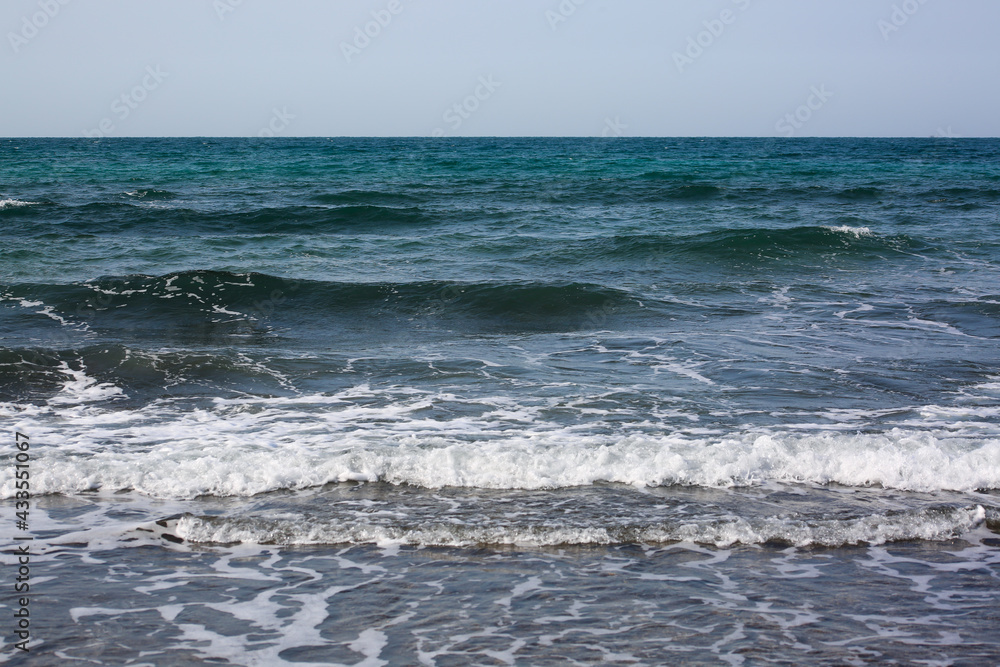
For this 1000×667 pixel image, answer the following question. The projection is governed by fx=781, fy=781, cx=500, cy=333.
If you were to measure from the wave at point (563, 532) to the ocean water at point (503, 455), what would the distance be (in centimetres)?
2

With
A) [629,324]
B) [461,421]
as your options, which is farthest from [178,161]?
[461,421]

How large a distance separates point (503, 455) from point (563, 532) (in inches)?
49.2

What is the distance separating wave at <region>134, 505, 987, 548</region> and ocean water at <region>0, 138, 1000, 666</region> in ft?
0.08

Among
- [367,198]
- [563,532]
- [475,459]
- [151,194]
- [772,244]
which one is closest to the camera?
[563,532]

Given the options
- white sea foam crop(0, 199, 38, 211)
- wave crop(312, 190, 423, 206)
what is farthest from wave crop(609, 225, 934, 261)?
white sea foam crop(0, 199, 38, 211)

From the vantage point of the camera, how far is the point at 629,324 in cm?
1126

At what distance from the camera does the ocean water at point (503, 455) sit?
3906 millimetres

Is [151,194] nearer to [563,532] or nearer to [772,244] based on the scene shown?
[772,244]

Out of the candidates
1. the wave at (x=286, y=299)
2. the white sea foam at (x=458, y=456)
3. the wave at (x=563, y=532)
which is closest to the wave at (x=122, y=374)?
the white sea foam at (x=458, y=456)

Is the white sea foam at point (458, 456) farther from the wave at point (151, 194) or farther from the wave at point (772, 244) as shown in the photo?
the wave at point (151, 194)

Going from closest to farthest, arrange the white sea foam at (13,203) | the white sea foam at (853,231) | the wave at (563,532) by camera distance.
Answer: the wave at (563,532) < the white sea foam at (853,231) < the white sea foam at (13,203)

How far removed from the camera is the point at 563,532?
4875 mm

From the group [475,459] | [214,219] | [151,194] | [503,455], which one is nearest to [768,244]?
[503,455]

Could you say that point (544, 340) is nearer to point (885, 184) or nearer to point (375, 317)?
point (375, 317)
